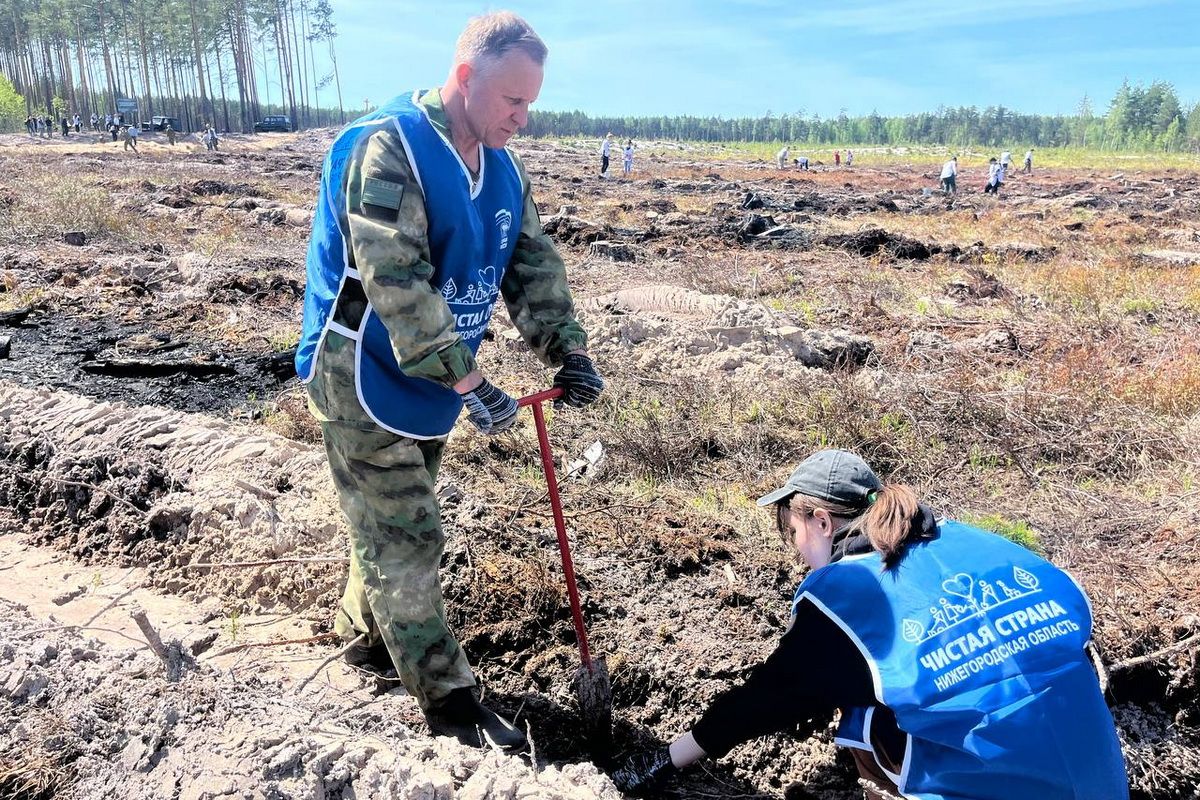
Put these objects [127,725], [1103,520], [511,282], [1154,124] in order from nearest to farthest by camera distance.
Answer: [127,725] < [511,282] < [1103,520] < [1154,124]

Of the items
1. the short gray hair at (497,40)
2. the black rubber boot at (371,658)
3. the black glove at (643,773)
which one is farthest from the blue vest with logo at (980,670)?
the black rubber boot at (371,658)

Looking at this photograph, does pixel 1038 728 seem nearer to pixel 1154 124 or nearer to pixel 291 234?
pixel 291 234

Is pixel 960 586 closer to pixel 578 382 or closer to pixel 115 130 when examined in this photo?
pixel 578 382

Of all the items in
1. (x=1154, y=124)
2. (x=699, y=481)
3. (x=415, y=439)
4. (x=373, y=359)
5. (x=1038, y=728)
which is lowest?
(x=699, y=481)

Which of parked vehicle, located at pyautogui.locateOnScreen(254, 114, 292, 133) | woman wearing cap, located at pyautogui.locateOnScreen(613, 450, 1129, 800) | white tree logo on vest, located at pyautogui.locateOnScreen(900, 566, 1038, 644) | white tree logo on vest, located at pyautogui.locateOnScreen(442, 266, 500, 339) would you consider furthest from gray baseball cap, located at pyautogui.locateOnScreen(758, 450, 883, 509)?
parked vehicle, located at pyautogui.locateOnScreen(254, 114, 292, 133)

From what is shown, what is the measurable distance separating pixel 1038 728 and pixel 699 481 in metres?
2.91

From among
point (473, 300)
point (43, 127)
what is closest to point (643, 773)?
point (473, 300)

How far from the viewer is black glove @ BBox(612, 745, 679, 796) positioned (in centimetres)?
241

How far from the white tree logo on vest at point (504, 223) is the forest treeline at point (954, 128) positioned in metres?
90.1

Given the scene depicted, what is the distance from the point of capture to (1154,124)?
305ft

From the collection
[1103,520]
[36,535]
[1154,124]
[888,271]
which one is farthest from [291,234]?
[1154,124]

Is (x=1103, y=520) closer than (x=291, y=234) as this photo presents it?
Yes

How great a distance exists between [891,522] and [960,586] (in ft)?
0.62

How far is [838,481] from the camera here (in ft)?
6.73
